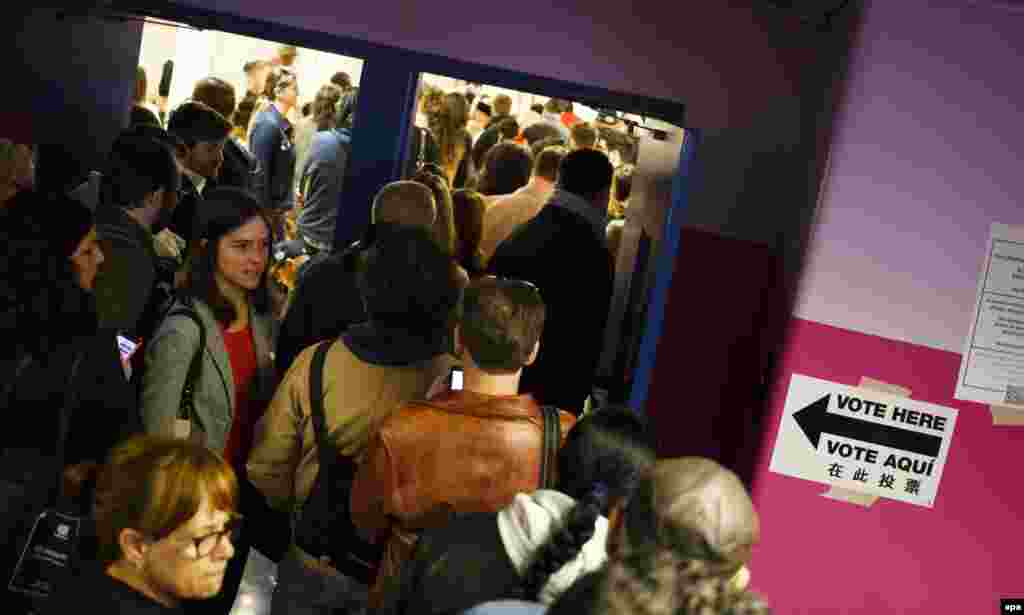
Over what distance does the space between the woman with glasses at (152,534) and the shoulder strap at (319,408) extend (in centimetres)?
99

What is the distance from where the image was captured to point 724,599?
196cm

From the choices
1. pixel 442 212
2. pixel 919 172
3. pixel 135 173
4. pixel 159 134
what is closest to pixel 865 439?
pixel 919 172

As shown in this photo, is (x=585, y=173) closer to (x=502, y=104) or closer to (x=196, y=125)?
(x=196, y=125)

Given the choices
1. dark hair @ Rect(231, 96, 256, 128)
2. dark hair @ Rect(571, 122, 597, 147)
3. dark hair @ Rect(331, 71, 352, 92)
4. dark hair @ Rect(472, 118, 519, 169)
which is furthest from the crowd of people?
dark hair @ Rect(231, 96, 256, 128)

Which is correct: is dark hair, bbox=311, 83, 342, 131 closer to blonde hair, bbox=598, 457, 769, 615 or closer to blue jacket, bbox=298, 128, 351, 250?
blue jacket, bbox=298, 128, 351, 250

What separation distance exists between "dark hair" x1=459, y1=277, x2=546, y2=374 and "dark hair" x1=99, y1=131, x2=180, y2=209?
186cm

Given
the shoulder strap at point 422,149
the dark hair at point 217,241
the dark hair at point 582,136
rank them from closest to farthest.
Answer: the dark hair at point 217,241 < the shoulder strap at point 422,149 < the dark hair at point 582,136

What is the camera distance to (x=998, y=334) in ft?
13.3

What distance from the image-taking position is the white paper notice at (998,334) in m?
3.99

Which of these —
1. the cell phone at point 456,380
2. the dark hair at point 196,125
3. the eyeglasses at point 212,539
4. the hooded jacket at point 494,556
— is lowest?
the eyeglasses at point 212,539

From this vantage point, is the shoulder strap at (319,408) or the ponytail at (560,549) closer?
the ponytail at (560,549)

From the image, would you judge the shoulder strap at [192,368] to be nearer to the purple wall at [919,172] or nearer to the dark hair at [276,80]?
the purple wall at [919,172]

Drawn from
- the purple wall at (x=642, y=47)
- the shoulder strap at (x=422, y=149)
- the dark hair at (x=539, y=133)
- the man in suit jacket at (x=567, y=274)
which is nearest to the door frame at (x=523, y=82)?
the purple wall at (x=642, y=47)

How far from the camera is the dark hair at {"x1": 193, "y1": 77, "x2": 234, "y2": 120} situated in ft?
23.9
